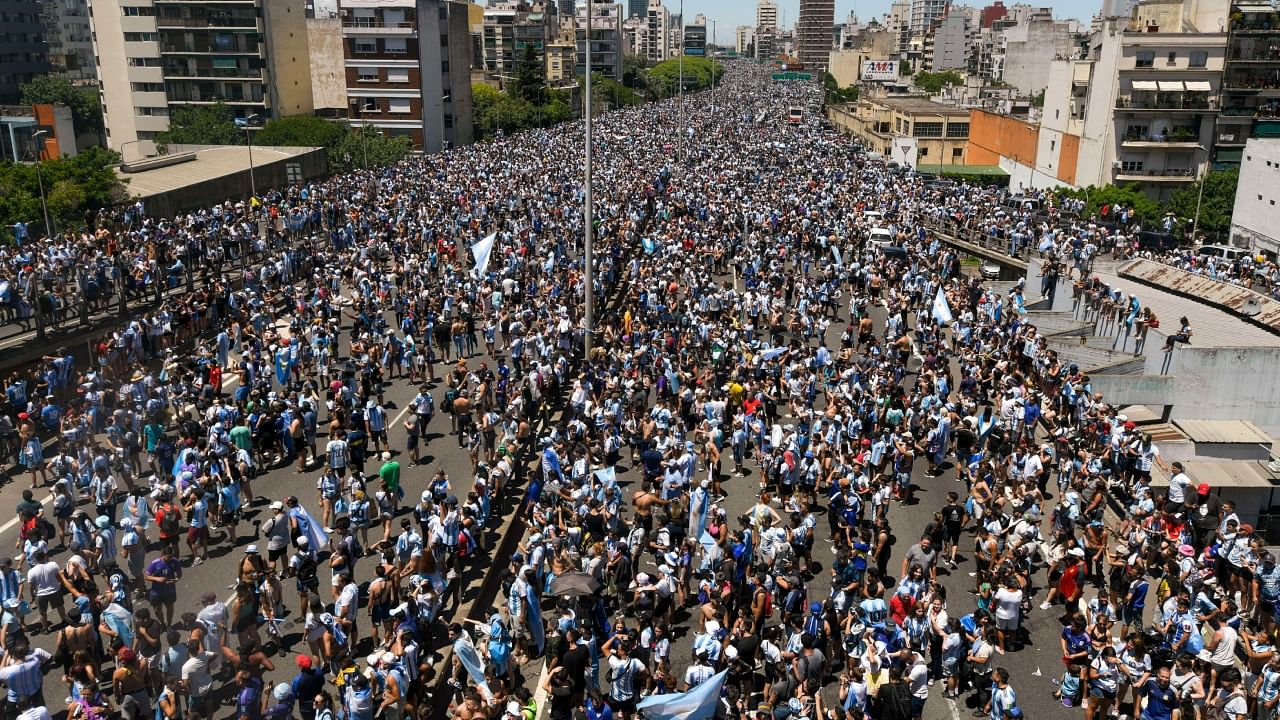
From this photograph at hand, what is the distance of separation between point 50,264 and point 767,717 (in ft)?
82.4

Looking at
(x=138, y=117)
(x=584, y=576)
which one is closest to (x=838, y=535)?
(x=584, y=576)

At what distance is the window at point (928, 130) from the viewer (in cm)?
8738

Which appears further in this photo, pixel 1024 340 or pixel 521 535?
pixel 1024 340

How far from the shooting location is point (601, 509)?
15.5 m

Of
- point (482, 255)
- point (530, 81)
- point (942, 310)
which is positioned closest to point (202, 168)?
point (482, 255)

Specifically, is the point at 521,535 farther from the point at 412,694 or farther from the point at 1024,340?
the point at 1024,340

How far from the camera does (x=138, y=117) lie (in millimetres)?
70625

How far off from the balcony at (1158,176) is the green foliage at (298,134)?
47341 millimetres

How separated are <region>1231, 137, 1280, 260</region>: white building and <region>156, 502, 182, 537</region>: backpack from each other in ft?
147

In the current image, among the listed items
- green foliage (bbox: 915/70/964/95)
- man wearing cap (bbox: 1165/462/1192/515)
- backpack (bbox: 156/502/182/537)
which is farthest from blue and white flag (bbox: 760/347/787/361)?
green foliage (bbox: 915/70/964/95)

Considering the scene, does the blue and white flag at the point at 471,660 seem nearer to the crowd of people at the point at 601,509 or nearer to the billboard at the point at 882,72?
the crowd of people at the point at 601,509

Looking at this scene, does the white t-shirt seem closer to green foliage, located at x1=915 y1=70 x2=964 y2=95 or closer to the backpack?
the backpack

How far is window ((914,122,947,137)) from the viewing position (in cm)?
8738

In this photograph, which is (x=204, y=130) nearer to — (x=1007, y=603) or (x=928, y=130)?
(x=928, y=130)
